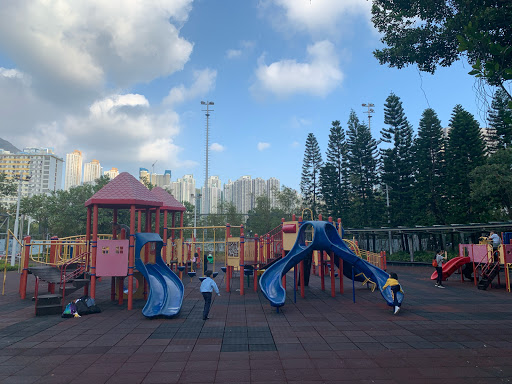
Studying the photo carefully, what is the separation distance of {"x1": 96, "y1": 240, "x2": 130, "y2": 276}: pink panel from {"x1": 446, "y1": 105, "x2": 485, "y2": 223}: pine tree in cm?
2968

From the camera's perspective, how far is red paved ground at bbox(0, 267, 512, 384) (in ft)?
18.0

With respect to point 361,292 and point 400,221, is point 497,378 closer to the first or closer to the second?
point 361,292

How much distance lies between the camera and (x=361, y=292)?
14555 millimetres

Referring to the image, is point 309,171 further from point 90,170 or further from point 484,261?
point 90,170

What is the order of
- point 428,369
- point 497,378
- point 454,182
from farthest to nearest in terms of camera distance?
point 454,182
point 428,369
point 497,378

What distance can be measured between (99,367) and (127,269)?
18.0 ft

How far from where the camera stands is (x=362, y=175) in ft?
131

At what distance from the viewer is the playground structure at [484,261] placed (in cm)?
1432

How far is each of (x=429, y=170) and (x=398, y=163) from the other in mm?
A: 3034

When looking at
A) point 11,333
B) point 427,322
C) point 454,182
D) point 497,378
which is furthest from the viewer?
point 454,182

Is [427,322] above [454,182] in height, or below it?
below

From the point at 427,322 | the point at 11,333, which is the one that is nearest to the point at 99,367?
the point at 11,333

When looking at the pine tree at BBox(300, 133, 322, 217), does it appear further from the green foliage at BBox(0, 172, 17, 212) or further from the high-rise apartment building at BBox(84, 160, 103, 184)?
the high-rise apartment building at BBox(84, 160, 103, 184)

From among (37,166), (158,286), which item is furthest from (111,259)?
(37,166)
